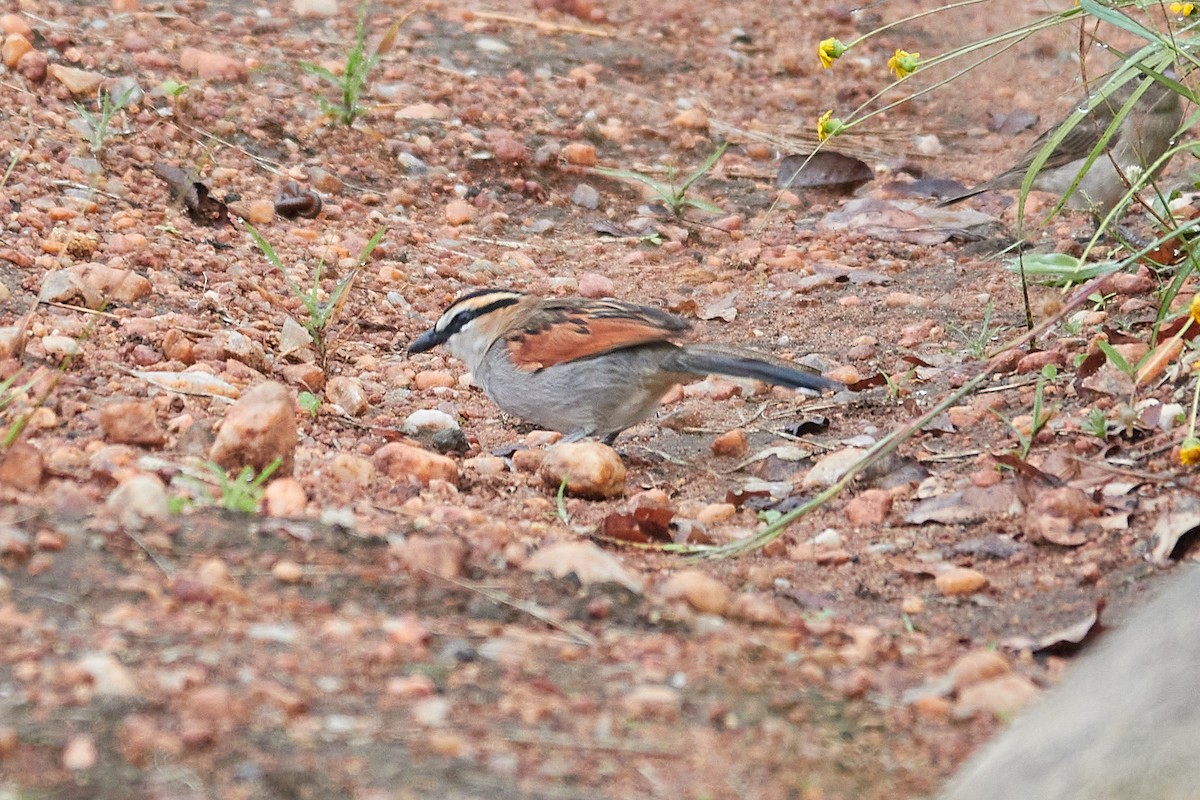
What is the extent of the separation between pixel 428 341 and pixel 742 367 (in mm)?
1518

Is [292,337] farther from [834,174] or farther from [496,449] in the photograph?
[834,174]

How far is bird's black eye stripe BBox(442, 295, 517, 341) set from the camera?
5.91m

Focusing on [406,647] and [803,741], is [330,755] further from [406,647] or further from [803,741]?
[803,741]

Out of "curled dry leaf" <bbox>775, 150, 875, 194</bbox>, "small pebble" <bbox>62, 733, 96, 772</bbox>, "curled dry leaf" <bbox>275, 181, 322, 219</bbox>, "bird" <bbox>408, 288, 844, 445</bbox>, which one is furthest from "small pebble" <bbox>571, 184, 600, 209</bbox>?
"small pebble" <bbox>62, 733, 96, 772</bbox>

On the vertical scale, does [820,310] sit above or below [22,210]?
below

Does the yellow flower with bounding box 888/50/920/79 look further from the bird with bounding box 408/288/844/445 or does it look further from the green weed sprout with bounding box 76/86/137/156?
the green weed sprout with bounding box 76/86/137/156

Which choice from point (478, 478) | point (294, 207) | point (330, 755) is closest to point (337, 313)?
point (294, 207)

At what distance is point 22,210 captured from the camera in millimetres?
6215

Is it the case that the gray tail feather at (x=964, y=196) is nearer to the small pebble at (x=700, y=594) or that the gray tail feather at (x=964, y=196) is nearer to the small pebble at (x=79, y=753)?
the small pebble at (x=700, y=594)

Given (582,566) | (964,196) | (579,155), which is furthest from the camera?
(579,155)

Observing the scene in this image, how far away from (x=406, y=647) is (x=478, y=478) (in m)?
2.02

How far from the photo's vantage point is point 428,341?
6059mm

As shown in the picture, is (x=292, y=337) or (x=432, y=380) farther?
(x=432, y=380)

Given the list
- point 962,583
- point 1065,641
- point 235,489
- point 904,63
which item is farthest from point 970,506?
point 235,489
